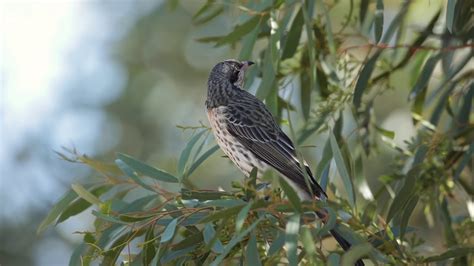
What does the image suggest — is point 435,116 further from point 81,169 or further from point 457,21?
point 81,169

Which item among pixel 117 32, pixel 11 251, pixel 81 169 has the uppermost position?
pixel 117 32

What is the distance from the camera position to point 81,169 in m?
8.03

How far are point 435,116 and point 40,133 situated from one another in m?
4.26

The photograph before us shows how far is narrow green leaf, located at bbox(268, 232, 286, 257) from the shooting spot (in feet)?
11.4

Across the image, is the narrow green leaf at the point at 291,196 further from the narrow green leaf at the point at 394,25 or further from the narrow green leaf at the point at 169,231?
the narrow green leaf at the point at 394,25

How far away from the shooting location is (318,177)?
4.50 m

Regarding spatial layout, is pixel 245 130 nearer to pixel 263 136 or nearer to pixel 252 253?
pixel 263 136

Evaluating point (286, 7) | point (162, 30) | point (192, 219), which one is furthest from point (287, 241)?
point (162, 30)

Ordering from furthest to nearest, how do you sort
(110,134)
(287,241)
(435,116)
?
(110,134), (435,116), (287,241)

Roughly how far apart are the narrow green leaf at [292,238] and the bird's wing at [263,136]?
98cm

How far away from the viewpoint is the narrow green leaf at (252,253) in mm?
3582

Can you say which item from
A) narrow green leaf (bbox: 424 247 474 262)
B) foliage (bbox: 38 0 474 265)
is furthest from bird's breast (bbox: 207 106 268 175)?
narrow green leaf (bbox: 424 247 474 262)

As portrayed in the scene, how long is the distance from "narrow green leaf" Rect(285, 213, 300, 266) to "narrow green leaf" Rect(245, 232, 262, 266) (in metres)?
0.28

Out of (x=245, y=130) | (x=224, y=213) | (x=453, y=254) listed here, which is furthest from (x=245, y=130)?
(x=224, y=213)
